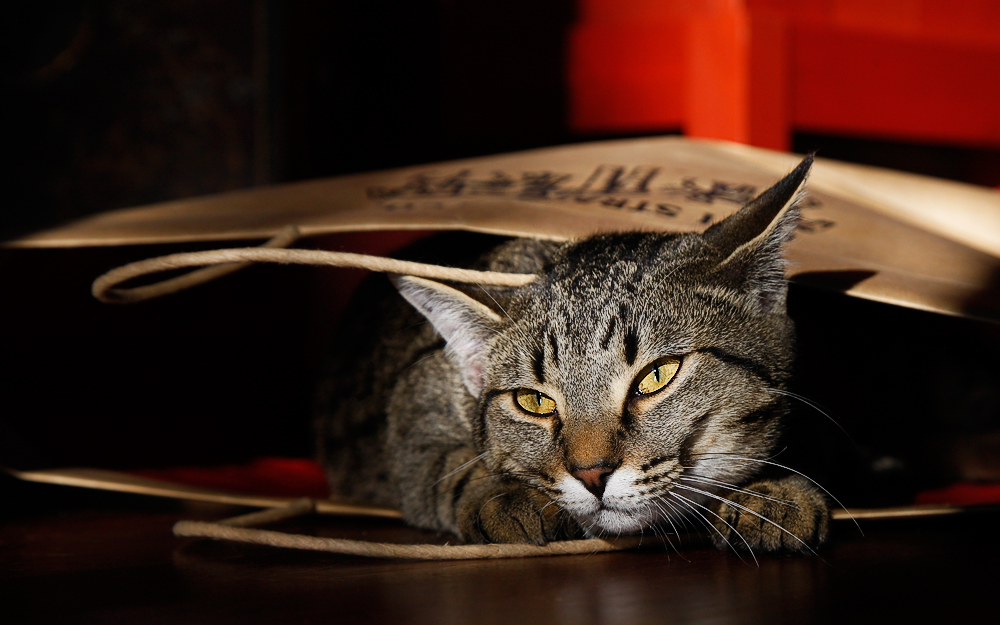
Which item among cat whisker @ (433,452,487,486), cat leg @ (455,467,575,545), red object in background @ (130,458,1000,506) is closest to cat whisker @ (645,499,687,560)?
cat leg @ (455,467,575,545)

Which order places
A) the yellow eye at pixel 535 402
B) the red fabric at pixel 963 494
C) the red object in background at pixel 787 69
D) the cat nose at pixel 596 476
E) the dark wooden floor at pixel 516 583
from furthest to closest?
the red object in background at pixel 787 69
the red fabric at pixel 963 494
the yellow eye at pixel 535 402
the cat nose at pixel 596 476
the dark wooden floor at pixel 516 583

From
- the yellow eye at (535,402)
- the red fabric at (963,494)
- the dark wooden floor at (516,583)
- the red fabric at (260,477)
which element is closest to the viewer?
the dark wooden floor at (516,583)

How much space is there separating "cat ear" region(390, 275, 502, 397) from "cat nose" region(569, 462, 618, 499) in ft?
0.79

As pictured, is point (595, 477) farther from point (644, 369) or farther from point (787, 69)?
point (787, 69)

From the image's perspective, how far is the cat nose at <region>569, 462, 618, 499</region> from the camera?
35.0 inches

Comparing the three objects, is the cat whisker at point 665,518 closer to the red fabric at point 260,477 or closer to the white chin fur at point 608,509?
the white chin fur at point 608,509

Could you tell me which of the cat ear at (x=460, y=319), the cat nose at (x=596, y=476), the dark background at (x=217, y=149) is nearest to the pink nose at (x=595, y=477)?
the cat nose at (x=596, y=476)

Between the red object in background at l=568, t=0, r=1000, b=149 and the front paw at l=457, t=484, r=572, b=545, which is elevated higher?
the red object in background at l=568, t=0, r=1000, b=149

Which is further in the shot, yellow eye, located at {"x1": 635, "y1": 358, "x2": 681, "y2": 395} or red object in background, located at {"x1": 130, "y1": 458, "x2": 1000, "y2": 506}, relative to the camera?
red object in background, located at {"x1": 130, "y1": 458, "x2": 1000, "y2": 506}

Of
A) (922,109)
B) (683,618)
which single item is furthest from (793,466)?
(922,109)

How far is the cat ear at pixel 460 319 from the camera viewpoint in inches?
40.6

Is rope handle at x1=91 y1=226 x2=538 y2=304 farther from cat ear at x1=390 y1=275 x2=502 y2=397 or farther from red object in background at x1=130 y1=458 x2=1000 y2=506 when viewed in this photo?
red object in background at x1=130 y1=458 x2=1000 y2=506

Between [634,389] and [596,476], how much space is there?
113mm

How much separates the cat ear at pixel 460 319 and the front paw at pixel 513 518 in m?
0.16
